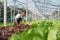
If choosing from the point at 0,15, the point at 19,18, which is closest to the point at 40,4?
the point at 0,15

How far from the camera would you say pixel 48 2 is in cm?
3212

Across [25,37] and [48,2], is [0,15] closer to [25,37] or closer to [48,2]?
[48,2]

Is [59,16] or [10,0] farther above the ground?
[10,0]

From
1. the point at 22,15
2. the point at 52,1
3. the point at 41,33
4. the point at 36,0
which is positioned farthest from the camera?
the point at 52,1

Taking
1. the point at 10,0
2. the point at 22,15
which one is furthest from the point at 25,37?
the point at 10,0

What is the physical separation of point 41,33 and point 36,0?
27700 mm

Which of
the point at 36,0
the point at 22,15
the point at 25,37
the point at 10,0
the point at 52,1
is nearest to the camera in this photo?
the point at 25,37

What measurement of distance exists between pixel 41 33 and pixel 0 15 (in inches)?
866

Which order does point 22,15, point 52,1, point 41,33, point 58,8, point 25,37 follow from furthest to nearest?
point 52,1
point 58,8
point 22,15
point 41,33
point 25,37

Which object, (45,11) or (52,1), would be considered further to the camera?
(52,1)

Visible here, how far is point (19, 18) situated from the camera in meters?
11.1

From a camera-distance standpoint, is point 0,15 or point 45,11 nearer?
point 0,15

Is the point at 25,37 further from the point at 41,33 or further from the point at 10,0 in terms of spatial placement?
the point at 10,0

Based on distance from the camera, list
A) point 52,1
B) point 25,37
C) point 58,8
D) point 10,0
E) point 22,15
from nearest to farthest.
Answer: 1. point 25,37
2. point 22,15
3. point 10,0
4. point 58,8
5. point 52,1
